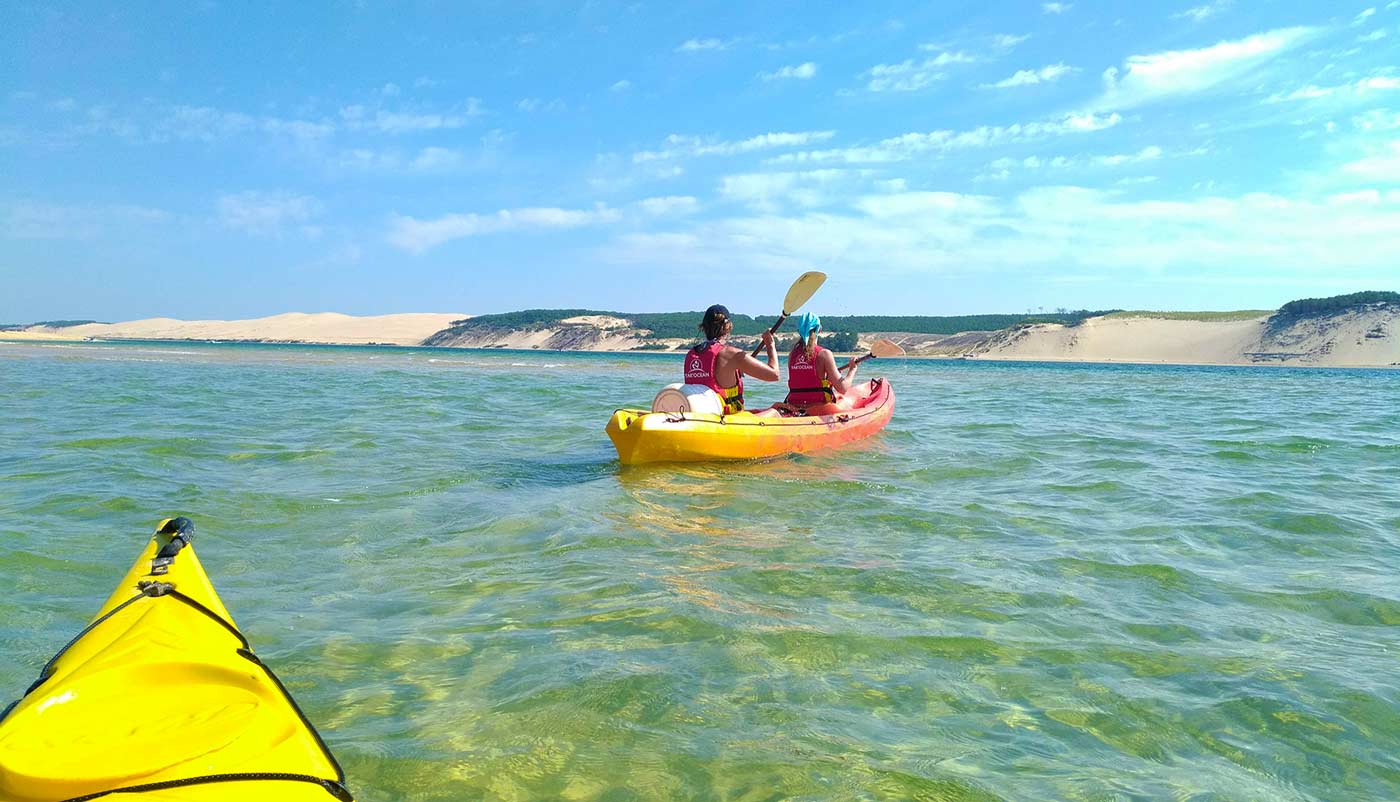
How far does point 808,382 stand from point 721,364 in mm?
2194

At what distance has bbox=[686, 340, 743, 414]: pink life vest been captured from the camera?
8.81 m

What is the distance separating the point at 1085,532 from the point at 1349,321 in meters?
86.5

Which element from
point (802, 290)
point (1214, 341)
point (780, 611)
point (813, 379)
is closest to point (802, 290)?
point (802, 290)

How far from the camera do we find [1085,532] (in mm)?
5938

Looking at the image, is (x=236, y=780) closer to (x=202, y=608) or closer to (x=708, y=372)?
(x=202, y=608)

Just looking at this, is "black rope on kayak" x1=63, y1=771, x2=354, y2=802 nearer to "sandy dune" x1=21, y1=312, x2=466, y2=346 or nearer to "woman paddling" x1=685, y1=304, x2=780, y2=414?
"woman paddling" x1=685, y1=304, x2=780, y2=414

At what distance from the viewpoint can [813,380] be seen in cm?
1059

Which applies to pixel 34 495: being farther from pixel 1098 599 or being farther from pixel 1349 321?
pixel 1349 321

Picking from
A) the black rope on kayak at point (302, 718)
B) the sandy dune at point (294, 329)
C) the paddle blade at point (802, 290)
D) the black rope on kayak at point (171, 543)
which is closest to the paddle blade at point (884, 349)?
the paddle blade at point (802, 290)

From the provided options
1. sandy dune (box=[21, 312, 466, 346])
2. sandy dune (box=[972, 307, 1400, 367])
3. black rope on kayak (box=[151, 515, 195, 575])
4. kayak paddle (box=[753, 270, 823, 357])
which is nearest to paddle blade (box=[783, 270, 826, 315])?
kayak paddle (box=[753, 270, 823, 357])

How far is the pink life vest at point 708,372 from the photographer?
28.9 feet

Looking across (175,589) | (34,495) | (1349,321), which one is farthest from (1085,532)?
(1349,321)

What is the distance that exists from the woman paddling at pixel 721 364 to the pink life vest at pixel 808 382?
1.48 metres

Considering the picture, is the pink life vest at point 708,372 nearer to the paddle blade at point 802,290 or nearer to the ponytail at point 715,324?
the ponytail at point 715,324
